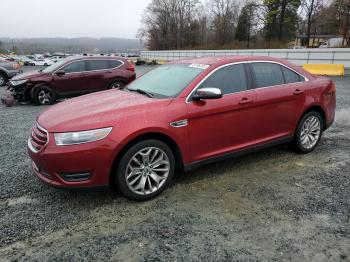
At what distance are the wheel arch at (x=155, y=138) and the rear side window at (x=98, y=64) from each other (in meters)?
8.01

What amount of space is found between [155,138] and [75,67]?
8046 mm

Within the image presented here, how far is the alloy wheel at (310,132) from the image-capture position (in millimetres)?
5219

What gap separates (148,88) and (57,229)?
216cm

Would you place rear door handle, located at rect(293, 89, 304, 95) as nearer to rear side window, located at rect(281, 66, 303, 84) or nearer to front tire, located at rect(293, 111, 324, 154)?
rear side window, located at rect(281, 66, 303, 84)

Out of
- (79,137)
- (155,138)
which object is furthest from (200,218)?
(79,137)

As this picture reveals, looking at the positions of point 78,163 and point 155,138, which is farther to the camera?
point 155,138

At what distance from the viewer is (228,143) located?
14.1 feet

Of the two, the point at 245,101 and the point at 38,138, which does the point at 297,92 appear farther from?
the point at 38,138

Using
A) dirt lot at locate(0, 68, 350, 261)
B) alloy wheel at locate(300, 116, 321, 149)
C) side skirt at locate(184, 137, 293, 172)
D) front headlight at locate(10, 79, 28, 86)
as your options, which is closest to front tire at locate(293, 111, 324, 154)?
alloy wheel at locate(300, 116, 321, 149)

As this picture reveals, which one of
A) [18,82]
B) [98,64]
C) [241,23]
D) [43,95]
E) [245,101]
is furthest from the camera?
[241,23]

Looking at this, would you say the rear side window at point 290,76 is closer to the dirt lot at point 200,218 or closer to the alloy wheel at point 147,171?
the dirt lot at point 200,218

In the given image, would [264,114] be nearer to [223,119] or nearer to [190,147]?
[223,119]

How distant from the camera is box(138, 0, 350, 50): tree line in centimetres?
4025

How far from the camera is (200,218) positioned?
133 inches
